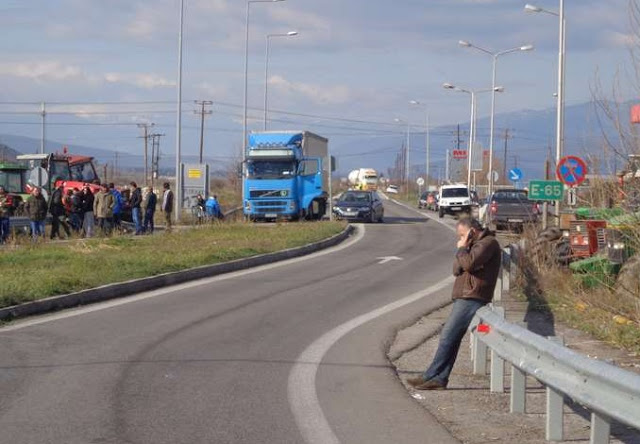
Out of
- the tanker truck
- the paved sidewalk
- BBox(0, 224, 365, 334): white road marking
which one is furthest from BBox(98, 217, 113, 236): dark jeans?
the tanker truck

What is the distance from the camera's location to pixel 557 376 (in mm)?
7414

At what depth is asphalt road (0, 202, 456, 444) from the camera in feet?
27.0

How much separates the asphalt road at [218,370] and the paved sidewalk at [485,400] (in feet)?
0.73

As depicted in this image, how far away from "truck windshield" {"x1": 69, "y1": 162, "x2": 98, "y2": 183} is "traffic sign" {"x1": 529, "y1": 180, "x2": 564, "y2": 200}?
2407cm

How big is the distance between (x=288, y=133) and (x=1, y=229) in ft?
59.2

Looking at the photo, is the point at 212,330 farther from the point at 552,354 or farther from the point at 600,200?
the point at 552,354

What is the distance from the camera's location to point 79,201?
32906mm

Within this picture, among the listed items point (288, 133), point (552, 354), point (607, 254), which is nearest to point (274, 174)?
point (288, 133)

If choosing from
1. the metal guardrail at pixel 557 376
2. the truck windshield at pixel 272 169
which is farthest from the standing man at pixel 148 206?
the metal guardrail at pixel 557 376

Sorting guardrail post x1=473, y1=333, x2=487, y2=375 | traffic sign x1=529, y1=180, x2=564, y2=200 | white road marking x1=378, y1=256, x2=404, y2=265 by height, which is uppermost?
traffic sign x1=529, y1=180, x2=564, y2=200

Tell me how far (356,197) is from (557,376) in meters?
39.7

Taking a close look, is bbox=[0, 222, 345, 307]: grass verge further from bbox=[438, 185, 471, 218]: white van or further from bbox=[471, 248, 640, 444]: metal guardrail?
bbox=[438, 185, 471, 218]: white van

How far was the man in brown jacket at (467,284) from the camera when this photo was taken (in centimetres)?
984

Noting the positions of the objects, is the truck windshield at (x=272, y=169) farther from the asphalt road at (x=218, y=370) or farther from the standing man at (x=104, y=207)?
the asphalt road at (x=218, y=370)
